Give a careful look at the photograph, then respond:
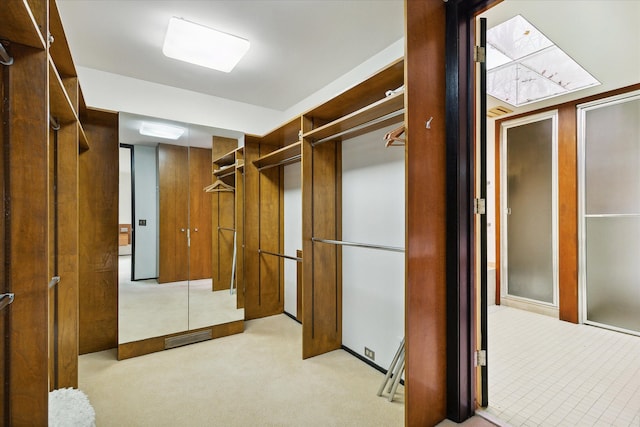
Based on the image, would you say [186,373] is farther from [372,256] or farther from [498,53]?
[498,53]

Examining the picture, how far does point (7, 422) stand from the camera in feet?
3.49

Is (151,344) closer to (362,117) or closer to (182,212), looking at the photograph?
(182,212)

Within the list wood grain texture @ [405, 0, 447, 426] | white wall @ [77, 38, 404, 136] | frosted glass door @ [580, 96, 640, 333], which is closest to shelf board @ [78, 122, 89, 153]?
white wall @ [77, 38, 404, 136]

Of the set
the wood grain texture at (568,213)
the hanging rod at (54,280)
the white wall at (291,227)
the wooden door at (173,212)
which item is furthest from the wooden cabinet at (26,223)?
the wood grain texture at (568,213)

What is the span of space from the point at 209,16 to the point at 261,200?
1987 millimetres

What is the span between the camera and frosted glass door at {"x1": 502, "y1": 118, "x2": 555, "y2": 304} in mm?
3723

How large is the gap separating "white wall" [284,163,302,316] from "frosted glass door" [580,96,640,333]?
10.9ft

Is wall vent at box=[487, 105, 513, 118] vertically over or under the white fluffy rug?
over

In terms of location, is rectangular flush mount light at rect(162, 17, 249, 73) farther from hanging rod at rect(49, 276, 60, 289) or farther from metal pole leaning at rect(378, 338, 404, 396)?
metal pole leaning at rect(378, 338, 404, 396)

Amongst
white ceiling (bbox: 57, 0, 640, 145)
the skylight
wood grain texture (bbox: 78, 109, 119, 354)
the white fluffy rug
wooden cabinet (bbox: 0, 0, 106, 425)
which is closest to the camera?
wooden cabinet (bbox: 0, 0, 106, 425)

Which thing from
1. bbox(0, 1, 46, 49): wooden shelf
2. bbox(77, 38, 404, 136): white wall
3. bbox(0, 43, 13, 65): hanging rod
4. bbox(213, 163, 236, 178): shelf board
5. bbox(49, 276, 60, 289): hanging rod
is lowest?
bbox(49, 276, 60, 289): hanging rod

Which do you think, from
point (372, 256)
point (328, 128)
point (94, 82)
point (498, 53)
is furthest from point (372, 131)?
point (94, 82)

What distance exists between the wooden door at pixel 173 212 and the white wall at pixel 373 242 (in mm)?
1690

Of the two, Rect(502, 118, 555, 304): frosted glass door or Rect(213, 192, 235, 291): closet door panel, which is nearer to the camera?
Rect(213, 192, 235, 291): closet door panel
